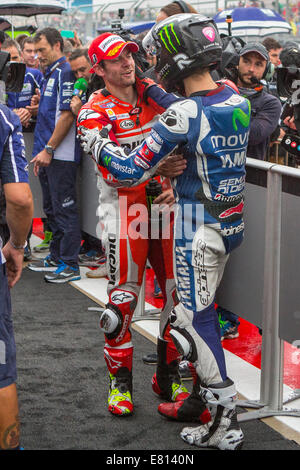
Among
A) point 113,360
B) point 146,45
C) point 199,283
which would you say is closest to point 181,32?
point 146,45

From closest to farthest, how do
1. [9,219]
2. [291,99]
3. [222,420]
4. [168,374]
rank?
[9,219] → [222,420] → [168,374] → [291,99]

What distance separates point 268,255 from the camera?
3900mm

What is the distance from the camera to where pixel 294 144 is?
4211 millimetres

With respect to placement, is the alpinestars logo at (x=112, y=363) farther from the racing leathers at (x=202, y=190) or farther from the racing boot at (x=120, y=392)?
the racing leathers at (x=202, y=190)

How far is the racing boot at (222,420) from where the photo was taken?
A: 134 inches

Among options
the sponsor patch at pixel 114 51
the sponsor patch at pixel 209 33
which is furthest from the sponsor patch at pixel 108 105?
the sponsor patch at pixel 209 33

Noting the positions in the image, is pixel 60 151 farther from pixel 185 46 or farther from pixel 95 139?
pixel 185 46

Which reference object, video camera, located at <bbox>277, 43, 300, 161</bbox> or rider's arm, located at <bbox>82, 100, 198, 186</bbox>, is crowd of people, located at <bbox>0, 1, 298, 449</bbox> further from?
video camera, located at <bbox>277, 43, 300, 161</bbox>

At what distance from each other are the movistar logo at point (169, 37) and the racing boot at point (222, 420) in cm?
152

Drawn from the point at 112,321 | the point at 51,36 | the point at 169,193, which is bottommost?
A: the point at 112,321

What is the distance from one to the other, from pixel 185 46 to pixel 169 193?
34.5 inches

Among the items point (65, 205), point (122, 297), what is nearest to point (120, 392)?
point (122, 297)

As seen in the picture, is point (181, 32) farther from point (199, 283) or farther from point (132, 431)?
point (132, 431)
